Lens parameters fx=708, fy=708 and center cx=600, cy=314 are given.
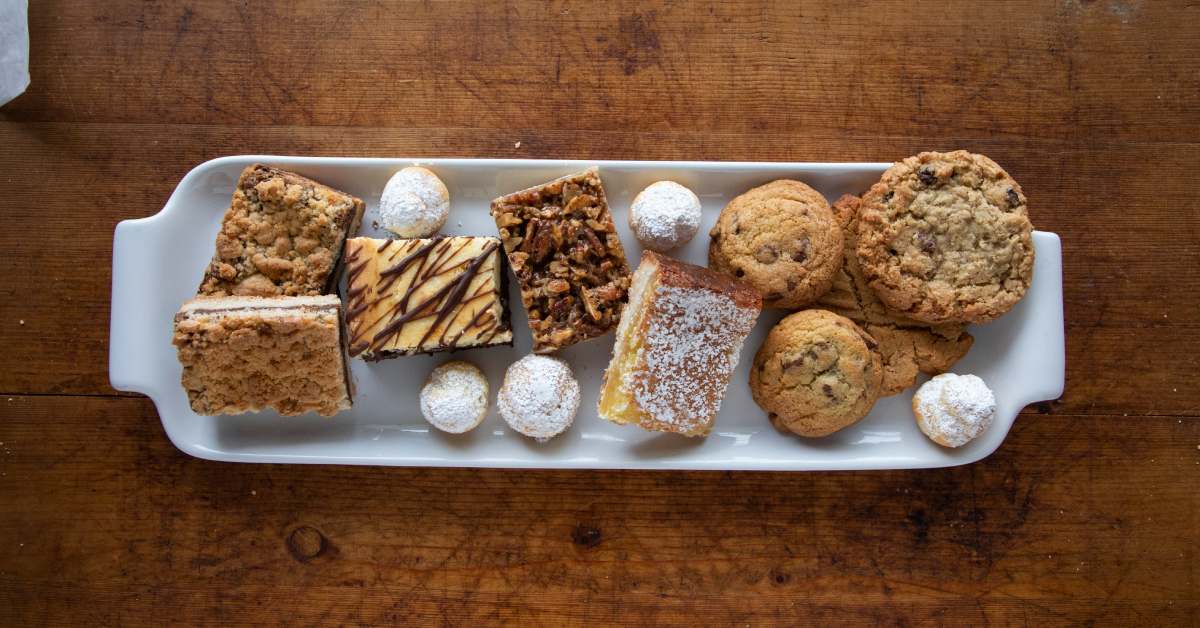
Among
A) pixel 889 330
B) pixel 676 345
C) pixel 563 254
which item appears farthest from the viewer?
pixel 889 330

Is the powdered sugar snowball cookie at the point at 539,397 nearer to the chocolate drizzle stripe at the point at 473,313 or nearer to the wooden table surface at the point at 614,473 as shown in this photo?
the chocolate drizzle stripe at the point at 473,313

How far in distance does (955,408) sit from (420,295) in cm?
204

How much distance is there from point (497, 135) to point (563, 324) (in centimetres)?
93

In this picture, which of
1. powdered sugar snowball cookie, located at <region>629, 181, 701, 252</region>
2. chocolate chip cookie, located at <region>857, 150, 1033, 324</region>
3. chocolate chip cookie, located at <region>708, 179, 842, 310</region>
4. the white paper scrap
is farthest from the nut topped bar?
the white paper scrap

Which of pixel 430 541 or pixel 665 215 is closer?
pixel 665 215

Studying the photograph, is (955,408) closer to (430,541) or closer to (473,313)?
(473,313)

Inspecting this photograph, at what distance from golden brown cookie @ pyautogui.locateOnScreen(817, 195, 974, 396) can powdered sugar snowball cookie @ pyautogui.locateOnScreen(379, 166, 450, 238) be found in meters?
1.54

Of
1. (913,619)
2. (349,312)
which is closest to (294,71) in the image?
(349,312)

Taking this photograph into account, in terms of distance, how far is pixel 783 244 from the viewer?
2605mm

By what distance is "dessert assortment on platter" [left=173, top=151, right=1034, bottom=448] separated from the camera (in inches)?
102

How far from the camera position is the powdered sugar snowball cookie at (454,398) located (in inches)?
103

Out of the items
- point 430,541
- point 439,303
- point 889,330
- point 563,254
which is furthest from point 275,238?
point 889,330

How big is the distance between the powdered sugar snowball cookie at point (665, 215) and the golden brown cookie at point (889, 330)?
24.3 inches

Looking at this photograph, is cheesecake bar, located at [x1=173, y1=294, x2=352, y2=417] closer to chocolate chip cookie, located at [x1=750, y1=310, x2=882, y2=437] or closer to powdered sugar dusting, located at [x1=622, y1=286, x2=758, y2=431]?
powdered sugar dusting, located at [x1=622, y1=286, x2=758, y2=431]
